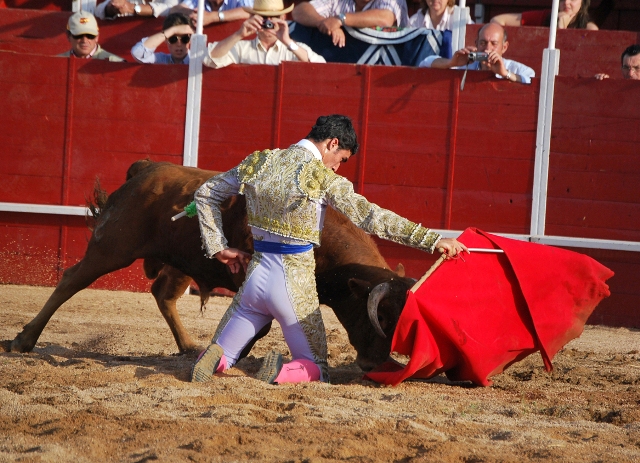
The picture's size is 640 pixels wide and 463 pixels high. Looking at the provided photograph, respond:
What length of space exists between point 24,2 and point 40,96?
258 centimetres

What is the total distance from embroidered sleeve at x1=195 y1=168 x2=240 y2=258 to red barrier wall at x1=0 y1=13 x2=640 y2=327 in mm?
3381

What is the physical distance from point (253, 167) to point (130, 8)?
189 inches

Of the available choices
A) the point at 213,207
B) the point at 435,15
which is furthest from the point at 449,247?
the point at 435,15

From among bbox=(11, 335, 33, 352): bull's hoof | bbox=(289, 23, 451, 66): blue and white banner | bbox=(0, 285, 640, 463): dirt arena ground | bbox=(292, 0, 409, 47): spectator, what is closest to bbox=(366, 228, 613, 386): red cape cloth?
bbox=(0, 285, 640, 463): dirt arena ground

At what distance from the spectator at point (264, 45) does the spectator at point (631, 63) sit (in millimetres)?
2312

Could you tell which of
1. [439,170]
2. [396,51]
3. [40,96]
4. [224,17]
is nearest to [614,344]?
[439,170]

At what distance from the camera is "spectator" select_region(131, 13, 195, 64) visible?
7090mm

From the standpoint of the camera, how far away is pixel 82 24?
278 inches

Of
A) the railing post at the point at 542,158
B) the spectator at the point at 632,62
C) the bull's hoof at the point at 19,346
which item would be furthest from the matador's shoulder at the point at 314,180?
the spectator at the point at 632,62

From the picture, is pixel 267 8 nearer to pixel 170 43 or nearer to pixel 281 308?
pixel 170 43

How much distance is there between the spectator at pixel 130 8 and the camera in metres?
7.76

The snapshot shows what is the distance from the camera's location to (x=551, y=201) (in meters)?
6.75

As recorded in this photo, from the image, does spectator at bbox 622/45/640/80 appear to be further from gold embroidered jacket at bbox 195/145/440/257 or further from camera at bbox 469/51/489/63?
gold embroidered jacket at bbox 195/145/440/257

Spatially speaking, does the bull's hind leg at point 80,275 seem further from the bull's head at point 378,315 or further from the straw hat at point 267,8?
the straw hat at point 267,8
